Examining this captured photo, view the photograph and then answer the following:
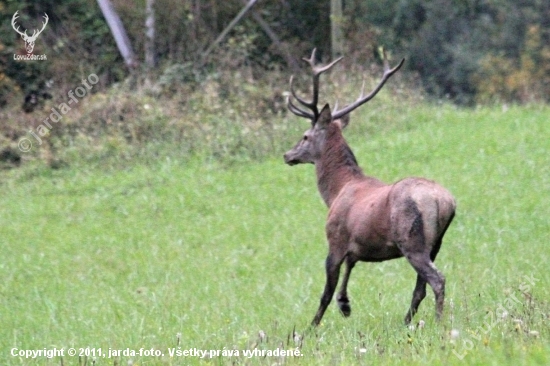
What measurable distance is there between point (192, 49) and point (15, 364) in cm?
1317

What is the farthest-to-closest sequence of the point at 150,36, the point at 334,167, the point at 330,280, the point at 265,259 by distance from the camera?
1. the point at 150,36
2. the point at 265,259
3. the point at 334,167
4. the point at 330,280

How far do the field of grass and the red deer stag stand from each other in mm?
367

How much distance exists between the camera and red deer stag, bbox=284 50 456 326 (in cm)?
749

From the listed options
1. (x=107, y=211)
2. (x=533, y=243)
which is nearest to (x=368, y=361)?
(x=533, y=243)

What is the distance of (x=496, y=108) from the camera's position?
18.5m

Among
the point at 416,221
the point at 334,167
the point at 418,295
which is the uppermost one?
the point at 334,167

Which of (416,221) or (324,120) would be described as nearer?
(416,221)

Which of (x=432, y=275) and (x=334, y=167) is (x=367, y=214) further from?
(x=334, y=167)

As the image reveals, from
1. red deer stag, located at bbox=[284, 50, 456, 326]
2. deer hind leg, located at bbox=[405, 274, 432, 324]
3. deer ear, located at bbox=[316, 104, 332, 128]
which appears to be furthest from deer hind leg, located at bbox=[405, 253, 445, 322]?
deer ear, located at bbox=[316, 104, 332, 128]

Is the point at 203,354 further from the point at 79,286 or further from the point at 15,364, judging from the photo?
the point at 79,286

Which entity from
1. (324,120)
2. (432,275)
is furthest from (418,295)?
(324,120)

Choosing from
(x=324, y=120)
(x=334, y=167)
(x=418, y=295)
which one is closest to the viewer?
(x=418, y=295)

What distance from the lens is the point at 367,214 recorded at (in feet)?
26.2

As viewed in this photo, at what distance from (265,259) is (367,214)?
372cm
